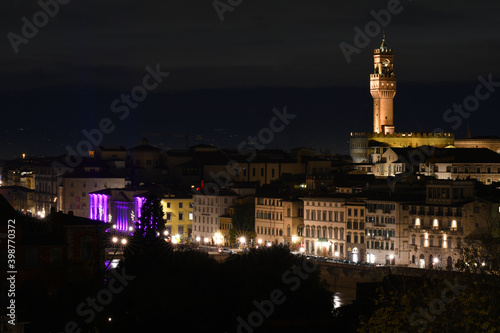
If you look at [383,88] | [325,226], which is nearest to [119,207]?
[325,226]

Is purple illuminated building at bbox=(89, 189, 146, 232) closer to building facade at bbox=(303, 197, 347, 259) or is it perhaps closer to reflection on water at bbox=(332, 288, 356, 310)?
building facade at bbox=(303, 197, 347, 259)

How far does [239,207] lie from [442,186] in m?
16.8

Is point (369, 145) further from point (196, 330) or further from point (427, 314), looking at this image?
point (427, 314)

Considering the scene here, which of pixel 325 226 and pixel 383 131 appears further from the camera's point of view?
pixel 383 131

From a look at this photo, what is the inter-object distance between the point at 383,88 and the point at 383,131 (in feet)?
10.8

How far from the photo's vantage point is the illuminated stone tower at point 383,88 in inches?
4272

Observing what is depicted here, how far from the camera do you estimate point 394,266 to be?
218 ft

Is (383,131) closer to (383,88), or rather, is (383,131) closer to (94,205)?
(383,88)

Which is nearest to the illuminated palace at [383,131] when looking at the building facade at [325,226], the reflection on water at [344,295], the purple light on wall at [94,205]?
the purple light on wall at [94,205]

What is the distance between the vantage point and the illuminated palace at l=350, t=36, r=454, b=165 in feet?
342

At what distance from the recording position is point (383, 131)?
4259 inches

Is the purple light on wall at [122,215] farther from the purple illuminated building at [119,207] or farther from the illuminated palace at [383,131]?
the illuminated palace at [383,131]

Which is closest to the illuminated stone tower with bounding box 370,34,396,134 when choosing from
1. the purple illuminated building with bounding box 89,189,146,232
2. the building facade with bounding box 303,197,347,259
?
the purple illuminated building with bounding box 89,189,146,232

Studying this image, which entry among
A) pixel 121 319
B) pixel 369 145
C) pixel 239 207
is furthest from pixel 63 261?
pixel 369 145
